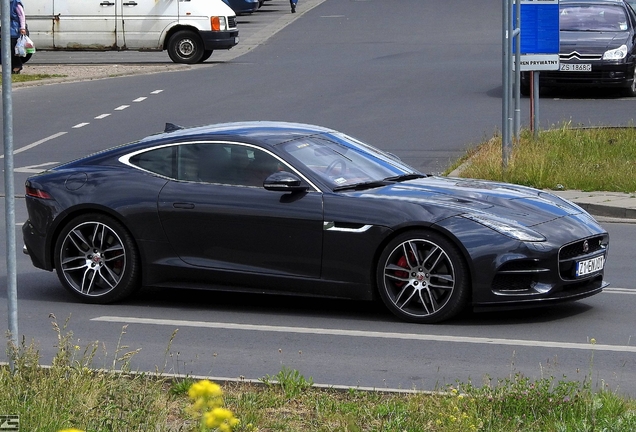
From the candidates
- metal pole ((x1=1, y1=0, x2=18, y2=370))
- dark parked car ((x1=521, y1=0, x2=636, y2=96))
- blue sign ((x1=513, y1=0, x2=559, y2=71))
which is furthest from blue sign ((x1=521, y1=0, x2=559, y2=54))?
metal pole ((x1=1, y1=0, x2=18, y2=370))

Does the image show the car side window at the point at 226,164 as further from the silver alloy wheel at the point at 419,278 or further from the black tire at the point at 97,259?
the silver alloy wheel at the point at 419,278

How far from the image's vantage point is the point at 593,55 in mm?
23766

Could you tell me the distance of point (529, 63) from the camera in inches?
665

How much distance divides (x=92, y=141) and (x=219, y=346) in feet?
41.9

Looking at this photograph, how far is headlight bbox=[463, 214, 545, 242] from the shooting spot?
27.7 ft

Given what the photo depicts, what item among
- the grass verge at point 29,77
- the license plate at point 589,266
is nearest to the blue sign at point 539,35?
the license plate at point 589,266

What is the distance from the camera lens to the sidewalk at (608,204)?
13.9 metres

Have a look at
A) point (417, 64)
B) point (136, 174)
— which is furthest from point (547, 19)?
point (417, 64)

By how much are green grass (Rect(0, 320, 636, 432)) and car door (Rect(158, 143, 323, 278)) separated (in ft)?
7.61

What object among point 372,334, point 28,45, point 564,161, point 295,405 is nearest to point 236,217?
point 372,334

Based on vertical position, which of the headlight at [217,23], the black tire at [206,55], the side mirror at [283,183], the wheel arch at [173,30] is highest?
the headlight at [217,23]

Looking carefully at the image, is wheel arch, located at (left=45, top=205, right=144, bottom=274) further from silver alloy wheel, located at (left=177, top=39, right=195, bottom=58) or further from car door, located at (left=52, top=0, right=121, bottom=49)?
car door, located at (left=52, top=0, right=121, bottom=49)

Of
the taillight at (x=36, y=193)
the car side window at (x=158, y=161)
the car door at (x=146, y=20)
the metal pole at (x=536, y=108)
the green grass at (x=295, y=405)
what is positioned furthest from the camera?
the car door at (x=146, y=20)

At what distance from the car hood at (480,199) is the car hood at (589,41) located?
15004 mm
